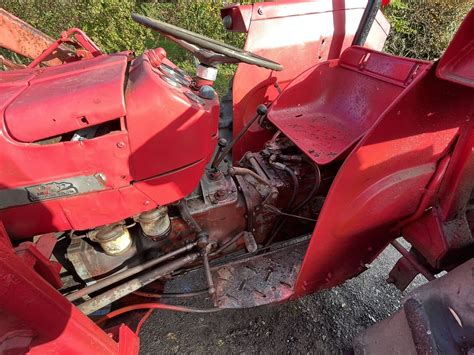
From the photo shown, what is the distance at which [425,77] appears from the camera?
3.19ft

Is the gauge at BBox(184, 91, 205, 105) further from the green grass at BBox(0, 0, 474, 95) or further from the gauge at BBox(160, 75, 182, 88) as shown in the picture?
the green grass at BBox(0, 0, 474, 95)

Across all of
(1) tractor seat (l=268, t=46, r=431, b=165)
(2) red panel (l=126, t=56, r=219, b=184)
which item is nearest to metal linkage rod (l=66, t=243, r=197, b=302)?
(2) red panel (l=126, t=56, r=219, b=184)

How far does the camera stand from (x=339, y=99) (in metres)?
1.88

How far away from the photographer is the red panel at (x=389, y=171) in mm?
1057

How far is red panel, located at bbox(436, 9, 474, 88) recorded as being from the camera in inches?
32.7

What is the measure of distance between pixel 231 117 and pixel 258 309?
4.44 feet

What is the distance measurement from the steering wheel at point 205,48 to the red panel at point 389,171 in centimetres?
46

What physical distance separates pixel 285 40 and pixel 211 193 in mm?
1250

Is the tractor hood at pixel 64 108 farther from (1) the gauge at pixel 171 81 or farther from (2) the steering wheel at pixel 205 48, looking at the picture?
(2) the steering wheel at pixel 205 48

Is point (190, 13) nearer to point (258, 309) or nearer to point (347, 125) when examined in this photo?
point (347, 125)

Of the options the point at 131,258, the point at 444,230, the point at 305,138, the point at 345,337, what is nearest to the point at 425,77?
the point at 444,230

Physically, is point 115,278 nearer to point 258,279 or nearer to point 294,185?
Answer: point 258,279

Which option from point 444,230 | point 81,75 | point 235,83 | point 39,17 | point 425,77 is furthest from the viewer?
point 39,17

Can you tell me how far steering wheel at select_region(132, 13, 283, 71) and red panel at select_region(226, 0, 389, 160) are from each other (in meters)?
0.96
